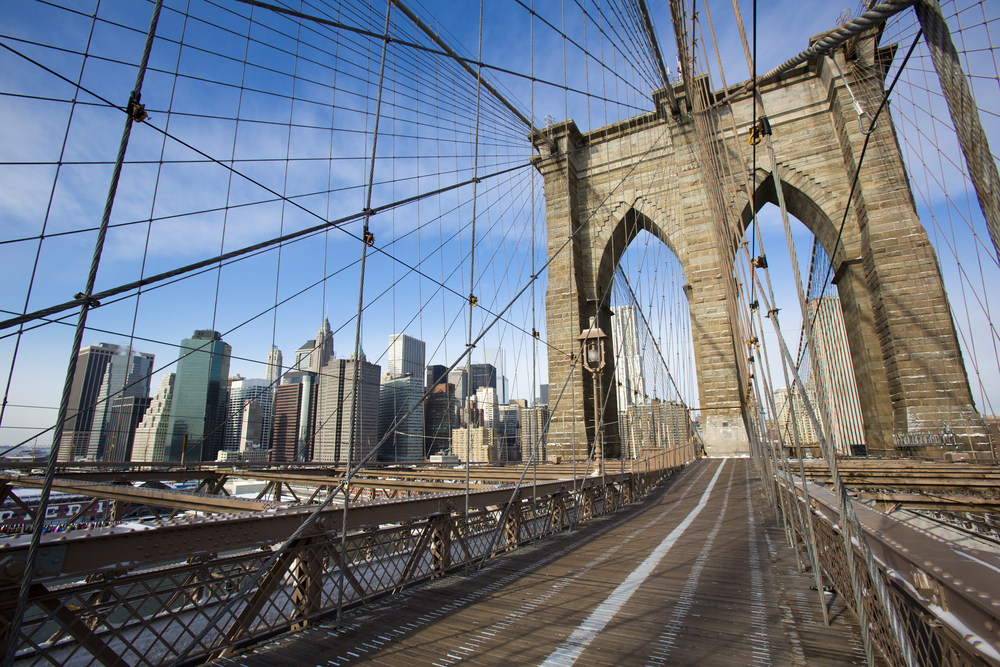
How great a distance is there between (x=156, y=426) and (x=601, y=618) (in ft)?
34.6

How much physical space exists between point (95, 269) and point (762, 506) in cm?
924

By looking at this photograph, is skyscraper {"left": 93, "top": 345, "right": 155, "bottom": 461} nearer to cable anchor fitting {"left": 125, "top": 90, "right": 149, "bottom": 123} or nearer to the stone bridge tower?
cable anchor fitting {"left": 125, "top": 90, "right": 149, "bottom": 123}

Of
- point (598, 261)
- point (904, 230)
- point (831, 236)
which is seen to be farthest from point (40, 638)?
point (831, 236)

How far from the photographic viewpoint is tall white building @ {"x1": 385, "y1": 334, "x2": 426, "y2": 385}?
10545 millimetres

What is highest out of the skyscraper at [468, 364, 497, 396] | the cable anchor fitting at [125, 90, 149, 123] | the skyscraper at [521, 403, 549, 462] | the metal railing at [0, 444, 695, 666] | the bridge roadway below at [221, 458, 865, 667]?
the skyscraper at [468, 364, 497, 396]

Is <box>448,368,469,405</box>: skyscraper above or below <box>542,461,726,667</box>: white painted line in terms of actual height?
above

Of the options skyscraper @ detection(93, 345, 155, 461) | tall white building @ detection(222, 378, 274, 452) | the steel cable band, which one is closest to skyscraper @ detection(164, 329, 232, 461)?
tall white building @ detection(222, 378, 274, 452)

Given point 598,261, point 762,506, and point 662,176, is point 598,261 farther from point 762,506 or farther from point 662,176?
point 762,506

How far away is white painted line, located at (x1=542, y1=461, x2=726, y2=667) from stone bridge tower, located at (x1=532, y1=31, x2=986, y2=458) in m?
7.18

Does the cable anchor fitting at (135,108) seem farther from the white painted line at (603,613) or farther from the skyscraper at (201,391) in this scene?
the skyscraper at (201,391)

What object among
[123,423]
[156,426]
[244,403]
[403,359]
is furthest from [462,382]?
[244,403]

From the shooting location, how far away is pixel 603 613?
2910 mm

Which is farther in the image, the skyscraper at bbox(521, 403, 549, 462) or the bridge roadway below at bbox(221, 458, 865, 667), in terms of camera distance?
the skyscraper at bbox(521, 403, 549, 462)

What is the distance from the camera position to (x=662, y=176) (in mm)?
17297
